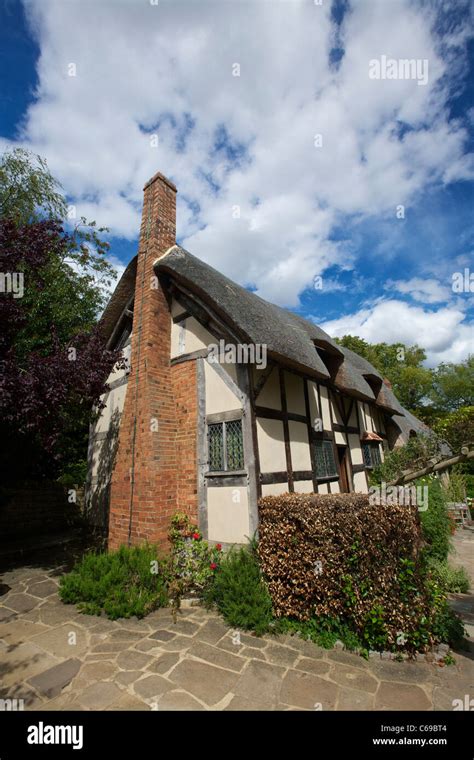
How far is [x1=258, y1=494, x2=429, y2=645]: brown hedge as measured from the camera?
4.00m

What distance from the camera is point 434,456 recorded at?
4449 millimetres

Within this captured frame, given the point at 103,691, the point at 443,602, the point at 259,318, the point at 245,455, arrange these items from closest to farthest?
the point at 103,691
the point at 443,602
the point at 245,455
the point at 259,318

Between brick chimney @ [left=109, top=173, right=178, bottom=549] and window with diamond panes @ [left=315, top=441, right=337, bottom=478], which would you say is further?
window with diamond panes @ [left=315, top=441, right=337, bottom=478]

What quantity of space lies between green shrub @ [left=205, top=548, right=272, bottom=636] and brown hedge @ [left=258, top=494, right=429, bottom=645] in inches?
6.4

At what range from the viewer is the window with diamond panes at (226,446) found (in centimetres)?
573

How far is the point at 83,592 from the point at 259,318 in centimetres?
522

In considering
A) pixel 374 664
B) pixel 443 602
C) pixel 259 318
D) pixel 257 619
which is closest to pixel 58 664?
pixel 257 619

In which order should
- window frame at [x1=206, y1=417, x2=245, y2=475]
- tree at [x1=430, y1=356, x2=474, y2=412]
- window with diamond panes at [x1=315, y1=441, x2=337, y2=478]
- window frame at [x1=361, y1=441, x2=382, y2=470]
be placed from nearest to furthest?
window frame at [x1=206, y1=417, x2=245, y2=475] < window with diamond panes at [x1=315, y1=441, x2=337, y2=478] < window frame at [x1=361, y1=441, x2=382, y2=470] < tree at [x1=430, y1=356, x2=474, y2=412]

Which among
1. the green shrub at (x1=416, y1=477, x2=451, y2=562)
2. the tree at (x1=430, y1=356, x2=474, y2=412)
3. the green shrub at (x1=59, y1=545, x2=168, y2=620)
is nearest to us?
the green shrub at (x1=59, y1=545, x2=168, y2=620)

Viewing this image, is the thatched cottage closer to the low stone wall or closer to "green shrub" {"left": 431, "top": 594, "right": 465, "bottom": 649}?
the low stone wall

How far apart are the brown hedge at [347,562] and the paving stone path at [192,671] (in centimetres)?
42

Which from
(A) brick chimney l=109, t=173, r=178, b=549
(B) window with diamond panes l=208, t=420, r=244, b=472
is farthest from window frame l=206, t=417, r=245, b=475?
(A) brick chimney l=109, t=173, r=178, b=549

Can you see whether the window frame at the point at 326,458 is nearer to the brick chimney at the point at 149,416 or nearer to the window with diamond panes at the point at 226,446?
the window with diamond panes at the point at 226,446
